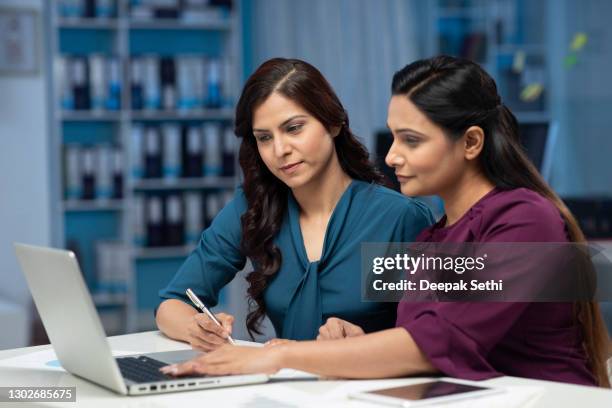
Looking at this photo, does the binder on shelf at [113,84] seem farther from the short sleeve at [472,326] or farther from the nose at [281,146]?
the short sleeve at [472,326]

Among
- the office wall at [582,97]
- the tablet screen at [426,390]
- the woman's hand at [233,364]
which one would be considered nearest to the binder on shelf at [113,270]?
the office wall at [582,97]

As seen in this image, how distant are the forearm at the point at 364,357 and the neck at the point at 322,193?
28.2 inches

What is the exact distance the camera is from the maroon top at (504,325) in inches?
64.0

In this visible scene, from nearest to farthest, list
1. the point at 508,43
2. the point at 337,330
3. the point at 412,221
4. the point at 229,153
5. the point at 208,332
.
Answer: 1. the point at 337,330
2. the point at 208,332
3. the point at 412,221
4. the point at 229,153
5. the point at 508,43

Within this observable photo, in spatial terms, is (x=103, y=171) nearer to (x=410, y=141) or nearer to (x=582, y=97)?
(x=582, y=97)

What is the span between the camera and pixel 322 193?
2.33m

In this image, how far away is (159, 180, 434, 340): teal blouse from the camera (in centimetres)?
225

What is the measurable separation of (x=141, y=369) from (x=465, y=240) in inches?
23.4

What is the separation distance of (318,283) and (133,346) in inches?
17.1

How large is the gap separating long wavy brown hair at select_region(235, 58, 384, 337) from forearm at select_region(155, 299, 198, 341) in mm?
160

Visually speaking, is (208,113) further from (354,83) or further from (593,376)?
(593,376)

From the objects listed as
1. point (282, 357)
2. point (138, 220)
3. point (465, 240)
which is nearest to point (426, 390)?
point (282, 357)

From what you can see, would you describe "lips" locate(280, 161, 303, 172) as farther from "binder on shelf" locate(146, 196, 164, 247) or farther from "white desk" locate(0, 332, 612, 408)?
"binder on shelf" locate(146, 196, 164, 247)

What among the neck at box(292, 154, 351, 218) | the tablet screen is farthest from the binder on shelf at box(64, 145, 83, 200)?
the tablet screen
